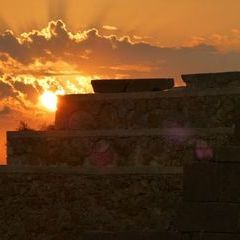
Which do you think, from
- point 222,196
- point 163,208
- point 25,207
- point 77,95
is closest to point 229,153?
point 222,196

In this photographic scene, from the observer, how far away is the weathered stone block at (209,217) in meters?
7.64

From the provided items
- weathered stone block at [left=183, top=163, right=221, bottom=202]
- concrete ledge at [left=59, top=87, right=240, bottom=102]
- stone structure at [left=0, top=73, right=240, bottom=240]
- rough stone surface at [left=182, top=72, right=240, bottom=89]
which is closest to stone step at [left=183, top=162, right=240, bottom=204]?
weathered stone block at [left=183, top=163, right=221, bottom=202]

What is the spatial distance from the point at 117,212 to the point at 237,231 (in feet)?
12.7

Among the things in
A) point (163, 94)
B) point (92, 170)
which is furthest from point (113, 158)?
point (163, 94)

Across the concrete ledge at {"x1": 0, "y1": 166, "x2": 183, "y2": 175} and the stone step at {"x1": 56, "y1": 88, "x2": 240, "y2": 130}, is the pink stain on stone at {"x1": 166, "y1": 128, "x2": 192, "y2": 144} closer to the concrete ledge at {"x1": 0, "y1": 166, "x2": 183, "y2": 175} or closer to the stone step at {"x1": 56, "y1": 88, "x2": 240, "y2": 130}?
the stone step at {"x1": 56, "y1": 88, "x2": 240, "y2": 130}

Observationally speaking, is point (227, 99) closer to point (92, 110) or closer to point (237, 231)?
point (92, 110)

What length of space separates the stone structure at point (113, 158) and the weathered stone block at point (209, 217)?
2.21 m

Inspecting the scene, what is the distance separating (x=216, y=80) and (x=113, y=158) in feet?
8.19

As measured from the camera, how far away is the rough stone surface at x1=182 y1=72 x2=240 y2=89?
1289cm

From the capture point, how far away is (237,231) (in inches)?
303

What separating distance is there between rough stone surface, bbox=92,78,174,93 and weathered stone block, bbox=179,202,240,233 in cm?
566

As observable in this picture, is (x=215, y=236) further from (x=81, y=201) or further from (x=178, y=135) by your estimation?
(x=178, y=135)

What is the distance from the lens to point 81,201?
11.5 meters

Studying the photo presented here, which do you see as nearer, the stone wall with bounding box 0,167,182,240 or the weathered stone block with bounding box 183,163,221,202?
the weathered stone block with bounding box 183,163,221,202
